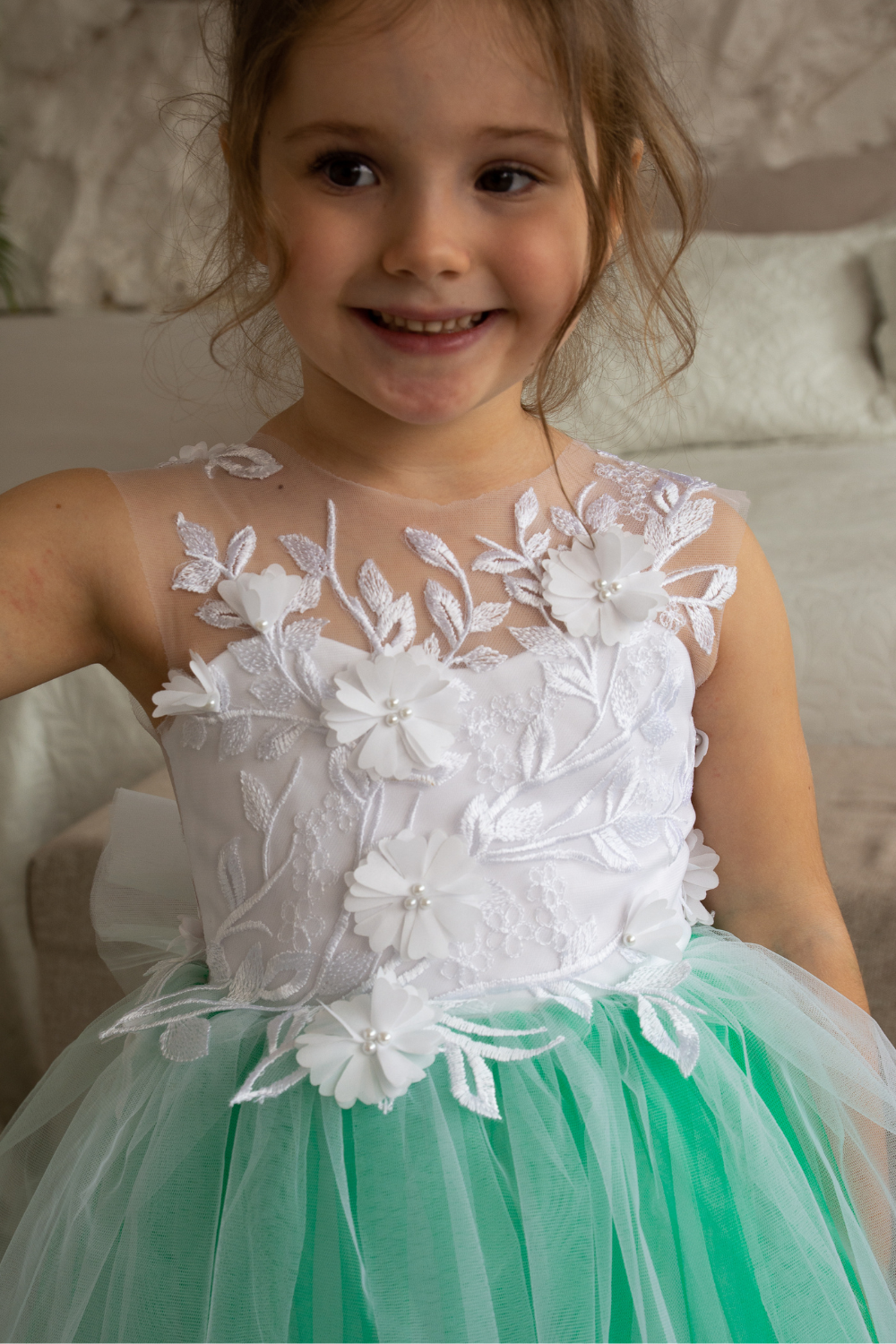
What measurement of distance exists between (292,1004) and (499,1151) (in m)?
0.14

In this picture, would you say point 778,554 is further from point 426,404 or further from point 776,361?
point 426,404

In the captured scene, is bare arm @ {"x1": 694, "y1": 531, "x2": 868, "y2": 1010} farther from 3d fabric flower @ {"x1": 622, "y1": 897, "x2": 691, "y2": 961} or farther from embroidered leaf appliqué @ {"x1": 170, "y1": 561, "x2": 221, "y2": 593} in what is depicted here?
embroidered leaf appliqué @ {"x1": 170, "y1": 561, "x2": 221, "y2": 593}

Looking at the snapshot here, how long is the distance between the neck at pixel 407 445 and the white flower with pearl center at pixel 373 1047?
0.30 m

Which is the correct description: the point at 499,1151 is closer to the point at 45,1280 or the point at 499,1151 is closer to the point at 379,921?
the point at 379,921

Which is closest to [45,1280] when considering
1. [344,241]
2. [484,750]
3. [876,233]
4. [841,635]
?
[484,750]

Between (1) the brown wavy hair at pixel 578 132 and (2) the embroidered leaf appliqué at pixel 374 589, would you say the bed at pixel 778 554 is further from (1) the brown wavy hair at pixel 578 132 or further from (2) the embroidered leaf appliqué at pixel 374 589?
(2) the embroidered leaf appliqué at pixel 374 589

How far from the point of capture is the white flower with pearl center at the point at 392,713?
0.61m

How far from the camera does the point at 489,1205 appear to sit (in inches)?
22.0

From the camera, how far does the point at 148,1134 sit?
1.99 ft

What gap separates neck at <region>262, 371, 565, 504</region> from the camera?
692mm

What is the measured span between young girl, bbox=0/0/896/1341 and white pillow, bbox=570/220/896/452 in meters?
1.22

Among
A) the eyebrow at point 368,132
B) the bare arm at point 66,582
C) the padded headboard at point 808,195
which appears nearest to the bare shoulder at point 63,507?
the bare arm at point 66,582

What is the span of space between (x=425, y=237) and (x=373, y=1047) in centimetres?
41

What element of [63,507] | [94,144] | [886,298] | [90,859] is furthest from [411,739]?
[94,144]
